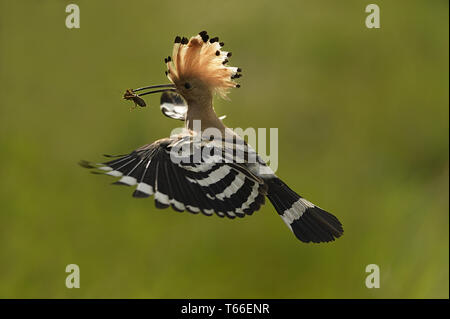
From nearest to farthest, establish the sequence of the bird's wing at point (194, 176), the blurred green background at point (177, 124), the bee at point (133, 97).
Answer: the bird's wing at point (194, 176) → the bee at point (133, 97) → the blurred green background at point (177, 124)

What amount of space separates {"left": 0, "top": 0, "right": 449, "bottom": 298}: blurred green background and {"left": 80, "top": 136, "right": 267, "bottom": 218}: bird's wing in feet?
4.21

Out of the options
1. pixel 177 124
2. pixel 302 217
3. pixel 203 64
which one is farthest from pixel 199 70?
pixel 177 124

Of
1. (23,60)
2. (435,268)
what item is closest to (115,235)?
(23,60)

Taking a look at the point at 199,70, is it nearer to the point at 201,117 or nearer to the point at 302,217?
the point at 201,117

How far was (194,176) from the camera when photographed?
1.18 meters

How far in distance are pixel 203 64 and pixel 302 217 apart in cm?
41

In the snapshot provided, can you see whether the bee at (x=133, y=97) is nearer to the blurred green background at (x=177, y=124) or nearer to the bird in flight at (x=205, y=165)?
the bird in flight at (x=205, y=165)

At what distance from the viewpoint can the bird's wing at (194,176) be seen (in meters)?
1.14

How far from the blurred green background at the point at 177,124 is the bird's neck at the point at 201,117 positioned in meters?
1.17

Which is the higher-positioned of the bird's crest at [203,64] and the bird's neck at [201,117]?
the bird's crest at [203,64]

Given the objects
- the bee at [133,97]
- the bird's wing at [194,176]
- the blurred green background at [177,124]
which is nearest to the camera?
the bird's wing at [194,176]

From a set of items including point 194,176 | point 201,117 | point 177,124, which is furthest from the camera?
point 177,124

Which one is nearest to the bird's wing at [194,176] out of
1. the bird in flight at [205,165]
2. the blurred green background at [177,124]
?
the bird in flight at [205,165]

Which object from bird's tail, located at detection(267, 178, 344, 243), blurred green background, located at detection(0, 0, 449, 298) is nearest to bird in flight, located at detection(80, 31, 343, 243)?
bird's tail, located at detection(267, 178, 344, 243)
